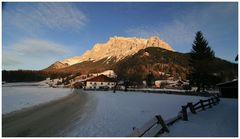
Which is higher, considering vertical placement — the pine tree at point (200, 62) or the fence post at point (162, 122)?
the pine tree at point (200, 62)

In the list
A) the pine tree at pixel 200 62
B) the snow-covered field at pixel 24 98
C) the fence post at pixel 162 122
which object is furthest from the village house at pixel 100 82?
the fence post at pixel 162 122

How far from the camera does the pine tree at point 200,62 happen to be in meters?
58.7

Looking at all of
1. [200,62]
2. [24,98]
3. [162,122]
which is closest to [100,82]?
[200,62]

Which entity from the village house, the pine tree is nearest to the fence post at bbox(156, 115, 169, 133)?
the pine tree

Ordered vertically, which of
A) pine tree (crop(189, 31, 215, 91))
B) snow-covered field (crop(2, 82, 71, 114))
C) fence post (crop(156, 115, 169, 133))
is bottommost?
snow-covered field (crop(2, 82, 71, 114))

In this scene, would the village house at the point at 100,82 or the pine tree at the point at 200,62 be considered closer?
the pine tree at the point at 200,62

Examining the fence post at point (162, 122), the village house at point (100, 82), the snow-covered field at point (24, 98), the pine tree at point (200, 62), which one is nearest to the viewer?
the fence post at point (162, 122)

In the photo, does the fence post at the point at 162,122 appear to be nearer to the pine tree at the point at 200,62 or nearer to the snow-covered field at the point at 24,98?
the snow-covered field at the point at 24,98

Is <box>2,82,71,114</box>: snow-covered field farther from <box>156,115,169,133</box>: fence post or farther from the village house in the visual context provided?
the village house

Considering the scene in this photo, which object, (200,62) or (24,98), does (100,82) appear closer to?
(200,62)

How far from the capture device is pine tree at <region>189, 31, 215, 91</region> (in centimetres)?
5872

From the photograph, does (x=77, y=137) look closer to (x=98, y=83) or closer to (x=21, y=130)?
(x=21, y=130)

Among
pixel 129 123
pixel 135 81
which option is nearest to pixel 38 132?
pixel 129 123

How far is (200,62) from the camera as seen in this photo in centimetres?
6006
